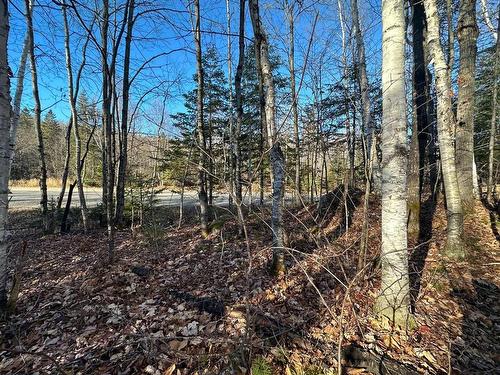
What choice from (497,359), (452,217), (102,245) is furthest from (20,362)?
(452,217)

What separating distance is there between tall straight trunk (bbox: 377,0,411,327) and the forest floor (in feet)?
0.81

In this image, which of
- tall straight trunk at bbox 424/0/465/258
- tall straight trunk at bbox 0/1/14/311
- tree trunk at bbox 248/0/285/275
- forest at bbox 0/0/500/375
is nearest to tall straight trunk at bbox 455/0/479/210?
forest at bbox 0/0/500/375

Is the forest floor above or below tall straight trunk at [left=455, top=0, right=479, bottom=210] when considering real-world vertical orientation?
below

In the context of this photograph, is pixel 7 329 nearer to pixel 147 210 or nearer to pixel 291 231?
pixel 291 231

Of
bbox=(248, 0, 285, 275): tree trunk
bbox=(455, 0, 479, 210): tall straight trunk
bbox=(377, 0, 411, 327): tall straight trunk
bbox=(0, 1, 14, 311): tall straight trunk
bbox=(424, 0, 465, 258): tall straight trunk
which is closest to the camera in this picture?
bbox=(377, 0, 411, 327): tall straight trunk

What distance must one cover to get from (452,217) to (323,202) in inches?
192

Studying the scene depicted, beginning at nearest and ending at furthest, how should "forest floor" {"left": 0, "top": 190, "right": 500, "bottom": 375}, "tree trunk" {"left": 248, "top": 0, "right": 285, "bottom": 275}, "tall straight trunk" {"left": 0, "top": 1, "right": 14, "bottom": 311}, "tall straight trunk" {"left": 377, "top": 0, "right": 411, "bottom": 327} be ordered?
Result: "forest floor" {"left": 0, "top": 190, "right": 500, "bottom": 375}, "tall straight trunk" {"left": 377, "top": 0, "right": 411, "bottom": 327}, "tall straight trunk" {"left": 0, "top": 1, "right": 14, "bottom": 311}, "tree trunk" {"left": 248, "top": 0, "right": 285, "bottom": 275}

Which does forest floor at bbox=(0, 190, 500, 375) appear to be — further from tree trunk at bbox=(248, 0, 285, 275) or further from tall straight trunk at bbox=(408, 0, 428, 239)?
tall straight trunk at bbox=(408, 0, 428, 239)

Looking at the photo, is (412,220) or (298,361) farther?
(412,220)

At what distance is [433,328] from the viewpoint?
2801mm

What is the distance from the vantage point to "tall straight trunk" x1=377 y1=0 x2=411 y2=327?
8.61 ft

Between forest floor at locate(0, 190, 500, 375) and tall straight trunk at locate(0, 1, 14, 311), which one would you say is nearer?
forest floor at locate(0, 190, 500, 375)

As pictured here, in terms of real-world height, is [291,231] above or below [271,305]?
above

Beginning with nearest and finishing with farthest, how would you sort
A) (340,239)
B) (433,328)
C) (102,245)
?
(433,328), (340,239), (102,245)
